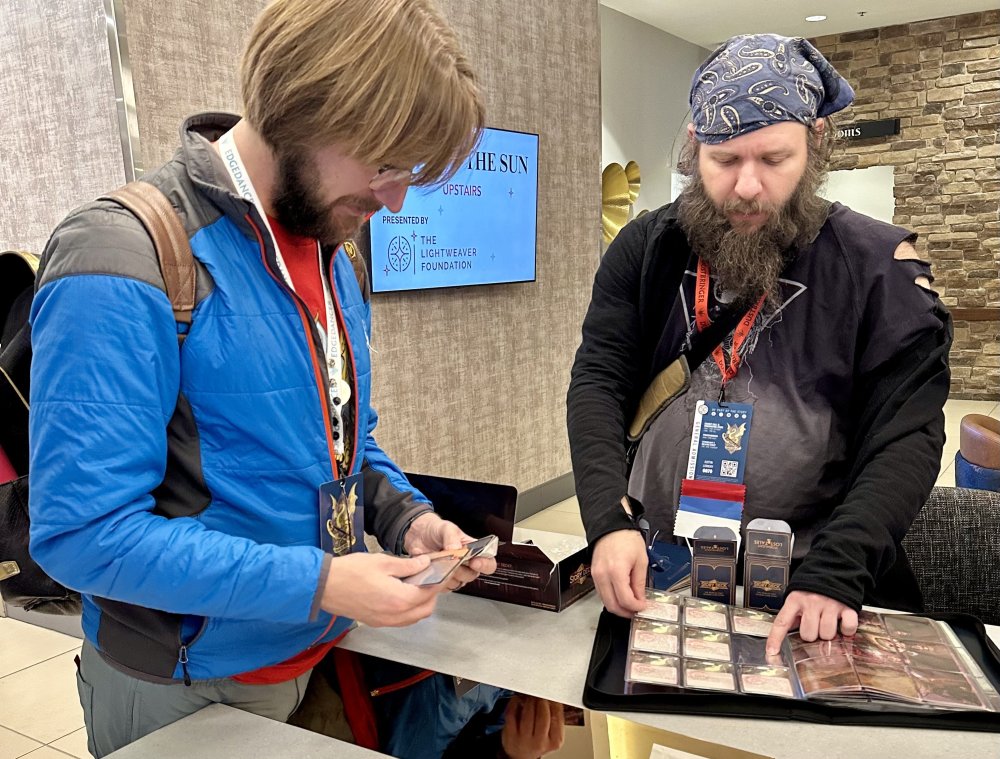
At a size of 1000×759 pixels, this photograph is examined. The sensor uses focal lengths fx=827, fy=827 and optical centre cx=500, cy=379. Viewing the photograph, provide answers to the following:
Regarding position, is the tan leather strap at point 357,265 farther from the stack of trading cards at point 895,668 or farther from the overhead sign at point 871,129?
the overhead sign at point 871,129

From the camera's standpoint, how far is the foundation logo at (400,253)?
366 cm

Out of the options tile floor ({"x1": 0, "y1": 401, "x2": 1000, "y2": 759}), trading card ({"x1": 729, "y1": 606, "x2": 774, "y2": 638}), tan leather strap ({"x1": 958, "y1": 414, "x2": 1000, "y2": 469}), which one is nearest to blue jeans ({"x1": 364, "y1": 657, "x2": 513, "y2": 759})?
trading card ({"x1": 729, "y1": 606, "x2": 774, "y2": 638})

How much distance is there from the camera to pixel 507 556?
1.34 metres

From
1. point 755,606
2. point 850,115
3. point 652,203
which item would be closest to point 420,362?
point 755,606

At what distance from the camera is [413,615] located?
971 millimetres

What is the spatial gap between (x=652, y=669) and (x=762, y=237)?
76 centimetres

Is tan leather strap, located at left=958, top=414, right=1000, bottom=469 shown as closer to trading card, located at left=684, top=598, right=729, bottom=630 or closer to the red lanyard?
the red lanyard

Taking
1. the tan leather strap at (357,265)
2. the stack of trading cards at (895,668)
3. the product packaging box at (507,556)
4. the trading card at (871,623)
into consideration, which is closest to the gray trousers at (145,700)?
the product packaging box at (507,556)

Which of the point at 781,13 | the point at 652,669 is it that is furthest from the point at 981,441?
the point at 781,13

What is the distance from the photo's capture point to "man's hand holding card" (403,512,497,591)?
3.43 ft

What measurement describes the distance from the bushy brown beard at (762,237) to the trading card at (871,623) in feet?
1.71

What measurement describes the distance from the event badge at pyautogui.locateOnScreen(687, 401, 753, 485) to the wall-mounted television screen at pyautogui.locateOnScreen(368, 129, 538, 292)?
2.34 meters

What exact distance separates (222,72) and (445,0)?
1.43m

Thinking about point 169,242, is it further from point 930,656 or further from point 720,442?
point 930,656
